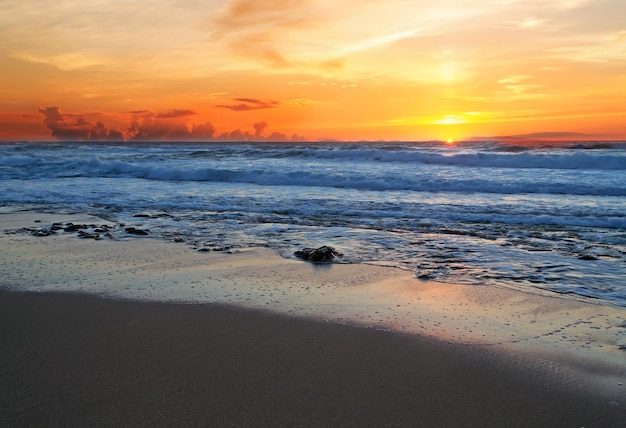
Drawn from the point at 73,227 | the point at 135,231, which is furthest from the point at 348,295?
the point at 73,227

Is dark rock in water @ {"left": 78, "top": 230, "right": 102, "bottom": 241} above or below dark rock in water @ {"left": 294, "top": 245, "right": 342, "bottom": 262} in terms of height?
below

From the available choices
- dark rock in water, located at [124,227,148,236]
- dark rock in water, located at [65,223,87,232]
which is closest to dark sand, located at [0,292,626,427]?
dark rock in water, located at [124,227,148,236]

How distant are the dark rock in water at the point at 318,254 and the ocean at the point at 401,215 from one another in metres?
0.11

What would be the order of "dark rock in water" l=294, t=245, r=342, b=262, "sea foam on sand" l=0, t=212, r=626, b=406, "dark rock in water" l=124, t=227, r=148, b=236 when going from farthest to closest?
1. "dark rock in water" l=124, t=227, r=148, b=236
2. "dark rock in water" l=294, t=245, r=342, b=262
3. "sea foam on sand" l=0, t=212, r=626, b=406

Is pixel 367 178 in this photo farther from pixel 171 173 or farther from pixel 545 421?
Result: pixel 545 421

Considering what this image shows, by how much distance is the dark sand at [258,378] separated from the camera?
2609 mm

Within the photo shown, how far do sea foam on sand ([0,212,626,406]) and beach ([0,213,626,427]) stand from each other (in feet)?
0.07

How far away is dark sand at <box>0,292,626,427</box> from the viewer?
2609 millimetres

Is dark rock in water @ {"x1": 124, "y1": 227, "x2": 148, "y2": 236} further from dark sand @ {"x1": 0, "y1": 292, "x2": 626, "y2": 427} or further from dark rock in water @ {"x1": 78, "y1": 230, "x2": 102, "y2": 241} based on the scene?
dark sand @ {"x1": 0, "y1": 292, "x2": 626, "y2": 427}

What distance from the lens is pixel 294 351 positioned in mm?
3467

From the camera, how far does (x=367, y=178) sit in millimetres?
17391

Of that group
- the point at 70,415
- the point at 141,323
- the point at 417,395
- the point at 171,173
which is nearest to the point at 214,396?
the point at 70,415

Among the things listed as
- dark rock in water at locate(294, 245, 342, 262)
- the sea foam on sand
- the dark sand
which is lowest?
the dark sand

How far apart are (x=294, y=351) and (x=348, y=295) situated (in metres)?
1.33
